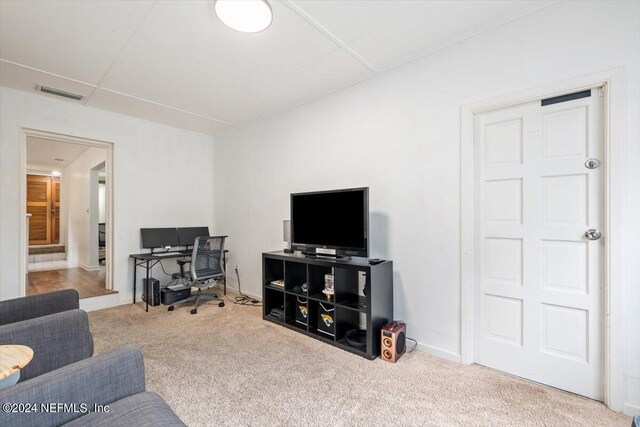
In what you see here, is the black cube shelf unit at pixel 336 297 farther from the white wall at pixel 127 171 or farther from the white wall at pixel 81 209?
the white wall at pixel 81 209

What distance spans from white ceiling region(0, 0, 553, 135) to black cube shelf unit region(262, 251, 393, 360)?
6.06 feet

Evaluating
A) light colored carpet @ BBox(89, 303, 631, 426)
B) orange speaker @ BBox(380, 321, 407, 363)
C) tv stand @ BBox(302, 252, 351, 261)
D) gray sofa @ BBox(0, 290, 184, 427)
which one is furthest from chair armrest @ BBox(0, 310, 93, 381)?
orange speaker @ BBox(380, 321, 407, 363)

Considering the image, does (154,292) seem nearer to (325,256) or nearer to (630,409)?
(325,256)

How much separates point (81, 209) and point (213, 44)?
6.08m

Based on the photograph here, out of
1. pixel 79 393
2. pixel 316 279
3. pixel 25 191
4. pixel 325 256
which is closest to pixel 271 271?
pixel 316 279

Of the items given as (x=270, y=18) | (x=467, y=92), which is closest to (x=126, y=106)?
(x=270, y=18)

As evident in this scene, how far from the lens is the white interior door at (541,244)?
186cm

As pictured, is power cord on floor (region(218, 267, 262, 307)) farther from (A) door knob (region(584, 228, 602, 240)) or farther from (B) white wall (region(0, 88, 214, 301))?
(A) door knob (region(584, 228, 602, 240))

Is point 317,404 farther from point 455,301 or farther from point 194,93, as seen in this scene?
point 194,93

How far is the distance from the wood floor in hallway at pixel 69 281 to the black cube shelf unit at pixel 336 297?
2.43 metres

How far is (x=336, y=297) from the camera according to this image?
267cm

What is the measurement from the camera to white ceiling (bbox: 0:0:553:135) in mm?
1999

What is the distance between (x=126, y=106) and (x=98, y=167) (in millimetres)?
2837

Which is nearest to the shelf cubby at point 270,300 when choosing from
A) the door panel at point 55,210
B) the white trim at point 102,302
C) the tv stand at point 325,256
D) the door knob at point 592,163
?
the tv stand at point 325,256
